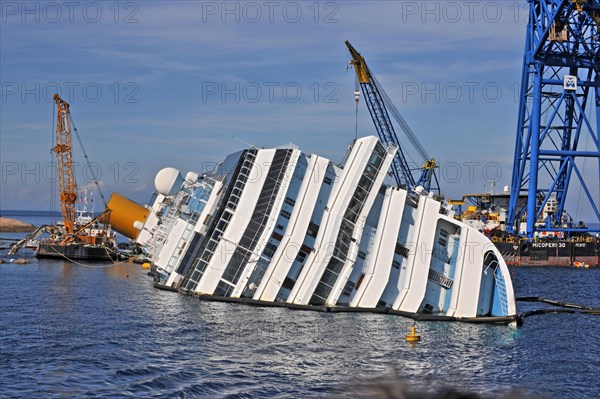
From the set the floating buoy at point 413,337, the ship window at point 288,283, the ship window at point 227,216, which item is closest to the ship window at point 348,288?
the ship window at point 288,283

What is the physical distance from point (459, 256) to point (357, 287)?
6.57 m

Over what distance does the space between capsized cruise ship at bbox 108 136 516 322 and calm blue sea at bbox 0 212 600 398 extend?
1.97m

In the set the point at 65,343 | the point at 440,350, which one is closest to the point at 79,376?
the point at 65,343

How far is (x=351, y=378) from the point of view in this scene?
3334 cm

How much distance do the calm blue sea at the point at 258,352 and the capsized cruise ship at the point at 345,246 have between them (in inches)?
77.4

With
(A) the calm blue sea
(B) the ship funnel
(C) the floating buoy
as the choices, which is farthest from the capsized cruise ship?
(B) the ship funnel

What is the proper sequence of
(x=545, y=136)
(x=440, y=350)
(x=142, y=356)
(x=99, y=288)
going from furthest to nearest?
(x=545, y=136) → (x=99, y=288) → (x=440, y=350) → (x=142, y=356)

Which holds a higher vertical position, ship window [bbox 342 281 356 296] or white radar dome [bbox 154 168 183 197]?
white radar dome [bbox 154 168 183 197]

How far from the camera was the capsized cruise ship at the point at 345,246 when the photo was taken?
162ft

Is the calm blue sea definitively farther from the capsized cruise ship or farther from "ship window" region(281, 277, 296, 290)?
"ship window" region(281, 277, 296, 290)

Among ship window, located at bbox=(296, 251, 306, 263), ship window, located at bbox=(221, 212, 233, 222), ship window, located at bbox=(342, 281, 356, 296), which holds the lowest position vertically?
ship window, located at bbox=(342, 281, 356, 296)

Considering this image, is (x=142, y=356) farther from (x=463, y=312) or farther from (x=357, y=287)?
(x=463, y=312)

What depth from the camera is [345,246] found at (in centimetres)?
5053

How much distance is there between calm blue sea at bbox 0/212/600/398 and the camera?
3228 cm
